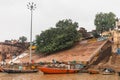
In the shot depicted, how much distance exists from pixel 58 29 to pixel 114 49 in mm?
19066

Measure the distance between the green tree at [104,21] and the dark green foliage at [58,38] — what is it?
7302 mm

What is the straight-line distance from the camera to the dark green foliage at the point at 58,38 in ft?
210

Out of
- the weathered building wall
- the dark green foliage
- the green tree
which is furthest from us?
the green tree

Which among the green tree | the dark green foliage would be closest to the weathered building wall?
the dark green foliage

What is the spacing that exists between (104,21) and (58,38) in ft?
48.0

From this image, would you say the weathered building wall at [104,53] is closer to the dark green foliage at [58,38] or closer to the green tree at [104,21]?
the dark green foliage at [58,38]

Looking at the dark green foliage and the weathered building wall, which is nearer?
the weathered building wall

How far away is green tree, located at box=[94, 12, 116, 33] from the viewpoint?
71625 mm

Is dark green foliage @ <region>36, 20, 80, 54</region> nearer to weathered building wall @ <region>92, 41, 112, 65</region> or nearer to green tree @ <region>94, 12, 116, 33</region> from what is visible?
green tree @ <region>94, 12, 116, 33</region>

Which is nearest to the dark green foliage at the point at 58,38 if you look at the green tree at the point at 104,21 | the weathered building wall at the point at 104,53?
the green tree at the point at 104,21

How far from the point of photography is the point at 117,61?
48531 mm

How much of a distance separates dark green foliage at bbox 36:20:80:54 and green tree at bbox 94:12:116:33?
730 centimetres

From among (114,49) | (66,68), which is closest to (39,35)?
(114,49)

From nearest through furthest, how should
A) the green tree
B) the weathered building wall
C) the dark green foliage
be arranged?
the weathered building wall → the dark green foliage → the green tree
